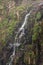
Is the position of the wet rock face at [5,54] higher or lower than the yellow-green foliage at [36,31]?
lower

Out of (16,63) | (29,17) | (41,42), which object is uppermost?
(29,17)

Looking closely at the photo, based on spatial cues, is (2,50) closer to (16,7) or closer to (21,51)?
(21,51)

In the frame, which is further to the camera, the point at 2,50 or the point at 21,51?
the point at 2,50

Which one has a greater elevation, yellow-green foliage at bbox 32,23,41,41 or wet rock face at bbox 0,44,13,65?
yellow-green foliage at bbox 32,23,41,41

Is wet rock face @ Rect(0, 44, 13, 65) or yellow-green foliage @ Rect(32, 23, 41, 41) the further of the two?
wet rock face @ Rect(0, 44, 13, 65)

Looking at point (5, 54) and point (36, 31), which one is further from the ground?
point (36, 31)

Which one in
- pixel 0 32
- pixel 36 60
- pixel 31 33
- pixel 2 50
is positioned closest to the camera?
pixel 36 60

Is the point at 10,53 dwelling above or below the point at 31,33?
below

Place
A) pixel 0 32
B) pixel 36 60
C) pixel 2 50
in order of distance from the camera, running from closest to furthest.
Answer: pixel 36 60 → pixel 2 50 → pixel 0 32

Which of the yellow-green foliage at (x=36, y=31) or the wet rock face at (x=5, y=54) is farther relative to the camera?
the wet rock face at (x=5, y=54)

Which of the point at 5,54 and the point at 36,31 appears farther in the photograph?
the point at 5,54

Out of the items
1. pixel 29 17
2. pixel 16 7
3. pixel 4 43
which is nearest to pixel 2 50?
pixel 4 43
